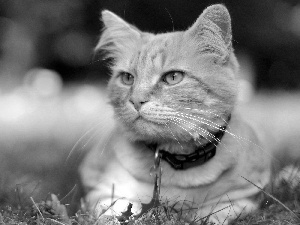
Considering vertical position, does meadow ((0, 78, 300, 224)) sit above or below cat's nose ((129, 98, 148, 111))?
below

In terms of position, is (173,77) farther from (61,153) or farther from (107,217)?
(61,153)

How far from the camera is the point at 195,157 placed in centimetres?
223

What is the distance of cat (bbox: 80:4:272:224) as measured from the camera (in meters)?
2.16

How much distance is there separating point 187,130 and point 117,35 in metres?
0.87

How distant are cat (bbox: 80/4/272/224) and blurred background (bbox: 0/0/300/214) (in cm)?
215

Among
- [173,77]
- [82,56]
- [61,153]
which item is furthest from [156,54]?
[82,56]

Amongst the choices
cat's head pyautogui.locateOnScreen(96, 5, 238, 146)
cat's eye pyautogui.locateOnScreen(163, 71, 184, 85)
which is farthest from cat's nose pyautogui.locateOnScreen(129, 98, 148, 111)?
cat's eye pyautogui.locateOnScreen(163, 71, 184, 85)

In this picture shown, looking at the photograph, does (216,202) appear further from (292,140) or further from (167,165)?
(292,140)

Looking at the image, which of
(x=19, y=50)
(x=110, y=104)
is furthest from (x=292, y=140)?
(x=19, y=50)

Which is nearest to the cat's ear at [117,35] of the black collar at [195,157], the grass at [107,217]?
the black collar at [195,157]

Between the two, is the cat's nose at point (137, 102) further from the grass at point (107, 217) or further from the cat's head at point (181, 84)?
the grass at point (107, 217)

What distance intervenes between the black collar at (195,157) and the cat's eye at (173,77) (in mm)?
321

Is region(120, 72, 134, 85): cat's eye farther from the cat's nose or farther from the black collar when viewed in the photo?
the black collar

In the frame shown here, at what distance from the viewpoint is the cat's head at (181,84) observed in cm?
216
